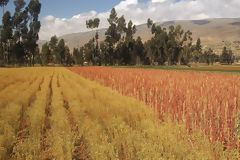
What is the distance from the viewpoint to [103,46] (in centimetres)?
11594

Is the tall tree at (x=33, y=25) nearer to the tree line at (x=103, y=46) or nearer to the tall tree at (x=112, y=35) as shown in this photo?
the tree line at (x=103, y=46)

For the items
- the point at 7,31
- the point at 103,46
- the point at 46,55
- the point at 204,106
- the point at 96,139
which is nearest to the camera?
the point at 96,139

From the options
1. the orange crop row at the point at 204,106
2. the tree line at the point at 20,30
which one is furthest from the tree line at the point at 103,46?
the orange crop row at the point at 204,106

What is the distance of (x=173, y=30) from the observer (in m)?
126

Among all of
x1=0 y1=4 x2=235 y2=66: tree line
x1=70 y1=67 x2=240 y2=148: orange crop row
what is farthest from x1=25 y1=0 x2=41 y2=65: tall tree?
x1=70 y1=67 x2=240 y2=148: orange crop row

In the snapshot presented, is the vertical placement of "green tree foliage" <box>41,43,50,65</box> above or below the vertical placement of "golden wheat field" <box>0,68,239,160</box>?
above

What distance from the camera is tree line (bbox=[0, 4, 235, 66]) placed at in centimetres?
10538

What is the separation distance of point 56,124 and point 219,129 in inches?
204

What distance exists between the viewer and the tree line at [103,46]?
4149 inches

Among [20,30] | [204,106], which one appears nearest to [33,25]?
[20,30]

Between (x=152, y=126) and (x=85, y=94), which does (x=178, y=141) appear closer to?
(x=152, y=126)

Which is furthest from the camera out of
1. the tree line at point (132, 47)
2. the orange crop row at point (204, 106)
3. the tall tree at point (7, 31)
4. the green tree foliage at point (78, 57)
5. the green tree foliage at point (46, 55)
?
the green tree foliage at point (78, 57)

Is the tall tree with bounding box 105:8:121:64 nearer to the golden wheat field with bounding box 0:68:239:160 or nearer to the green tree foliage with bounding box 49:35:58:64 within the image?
the green tree foliage with bounding box 49:35:58:64

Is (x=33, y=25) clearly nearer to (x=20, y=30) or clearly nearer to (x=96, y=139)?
(x=20, y=30)
